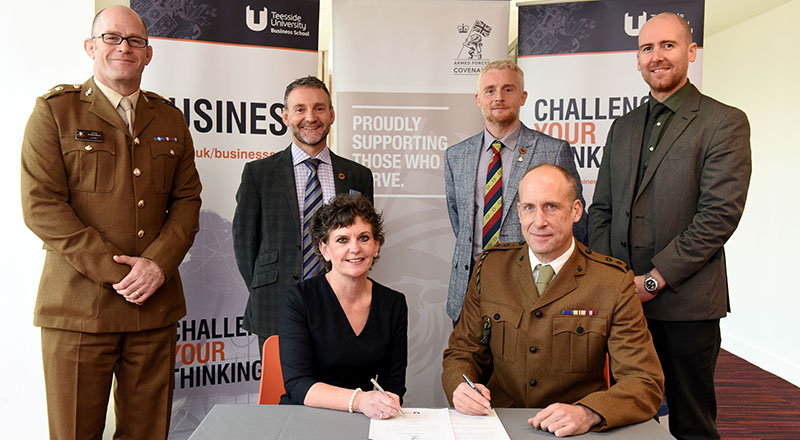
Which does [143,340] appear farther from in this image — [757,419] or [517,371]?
[757,419]

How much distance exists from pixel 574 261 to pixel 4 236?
9.57 feet

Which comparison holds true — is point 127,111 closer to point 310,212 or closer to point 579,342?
point 310,212

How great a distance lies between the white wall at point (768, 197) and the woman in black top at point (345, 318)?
4.70 meters

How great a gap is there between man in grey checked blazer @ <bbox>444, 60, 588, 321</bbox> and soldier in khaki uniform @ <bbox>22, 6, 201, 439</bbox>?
128cm

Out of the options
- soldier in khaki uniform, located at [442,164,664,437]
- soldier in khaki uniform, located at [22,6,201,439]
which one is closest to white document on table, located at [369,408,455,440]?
soldier in khaki uniform, located at [442,164,664,437]

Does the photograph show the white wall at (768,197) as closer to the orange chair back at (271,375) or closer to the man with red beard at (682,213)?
the man with red beard at (682,213)

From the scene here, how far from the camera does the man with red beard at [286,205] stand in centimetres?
284

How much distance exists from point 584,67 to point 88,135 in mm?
2886

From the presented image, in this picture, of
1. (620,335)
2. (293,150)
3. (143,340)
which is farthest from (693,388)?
(143,340)

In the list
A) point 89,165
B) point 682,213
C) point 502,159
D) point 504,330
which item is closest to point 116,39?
point 89,165

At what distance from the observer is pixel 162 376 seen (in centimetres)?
257

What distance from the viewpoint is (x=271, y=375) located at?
216 cm

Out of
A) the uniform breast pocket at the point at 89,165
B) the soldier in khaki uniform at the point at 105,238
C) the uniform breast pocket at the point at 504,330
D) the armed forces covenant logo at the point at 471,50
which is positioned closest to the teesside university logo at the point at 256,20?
the soldier in khaki uniform at the point at 105,238

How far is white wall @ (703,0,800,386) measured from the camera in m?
5.31
